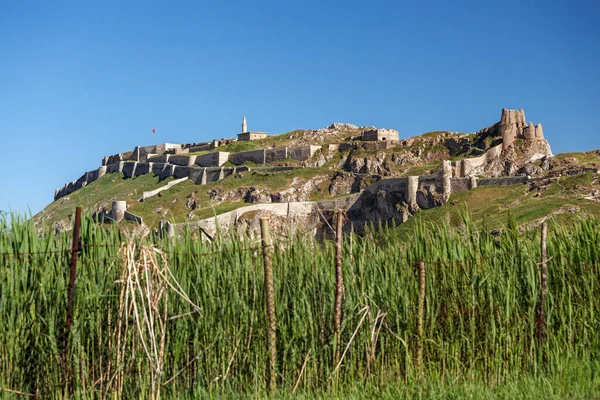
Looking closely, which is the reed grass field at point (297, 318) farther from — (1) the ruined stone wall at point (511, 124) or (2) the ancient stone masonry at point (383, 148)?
(1) the ruined stone wall at point (511, 124)

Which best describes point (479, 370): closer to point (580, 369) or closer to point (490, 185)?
point (580, 369)

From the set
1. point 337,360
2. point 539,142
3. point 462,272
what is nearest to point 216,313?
point 337,360

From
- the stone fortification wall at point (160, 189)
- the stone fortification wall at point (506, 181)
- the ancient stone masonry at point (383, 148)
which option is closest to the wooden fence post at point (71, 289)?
the stone fortification wall at point (506, 181)

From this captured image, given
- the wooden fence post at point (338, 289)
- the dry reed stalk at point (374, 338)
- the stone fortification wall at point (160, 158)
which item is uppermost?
the stone fortification wall at point (160, 158)

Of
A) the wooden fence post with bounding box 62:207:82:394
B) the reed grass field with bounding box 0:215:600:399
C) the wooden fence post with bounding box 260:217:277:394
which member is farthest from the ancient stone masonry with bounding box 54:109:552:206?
the wooden fence post with bounding box 62:207:82:394

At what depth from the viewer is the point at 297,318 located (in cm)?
912

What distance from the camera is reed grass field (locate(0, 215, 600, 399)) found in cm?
825

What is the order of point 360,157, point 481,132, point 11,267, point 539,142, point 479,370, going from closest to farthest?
point 11,267, point 479,370, point 539,142, point 481,132, point 360,157

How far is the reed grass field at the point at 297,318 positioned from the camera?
27.1 ft

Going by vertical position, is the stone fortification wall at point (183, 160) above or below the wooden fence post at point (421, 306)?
above

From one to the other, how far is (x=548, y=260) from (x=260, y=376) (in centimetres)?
426

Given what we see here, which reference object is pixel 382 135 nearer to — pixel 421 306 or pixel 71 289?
pixel 421 306

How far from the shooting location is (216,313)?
29.5ft

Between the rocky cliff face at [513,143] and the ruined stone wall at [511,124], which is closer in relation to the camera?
the rocky cliff face at [513,143]
